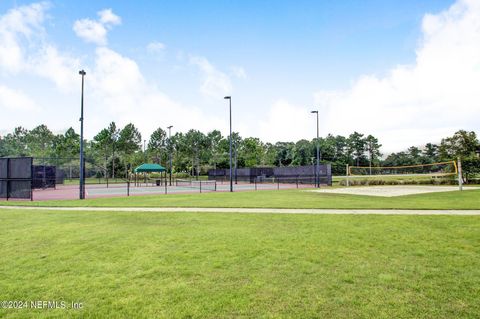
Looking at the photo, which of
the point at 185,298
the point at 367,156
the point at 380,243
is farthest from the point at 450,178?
the point at 367,156

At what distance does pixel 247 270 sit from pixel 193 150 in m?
74.3

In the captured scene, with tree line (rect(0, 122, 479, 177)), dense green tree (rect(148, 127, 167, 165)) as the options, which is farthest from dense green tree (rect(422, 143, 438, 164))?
dense green tree (rect(148, 127, 167, 165))

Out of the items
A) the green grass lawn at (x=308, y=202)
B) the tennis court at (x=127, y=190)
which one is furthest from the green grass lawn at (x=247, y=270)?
the tennis court at (x=127, y=190)

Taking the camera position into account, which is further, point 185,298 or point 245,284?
point 245,284

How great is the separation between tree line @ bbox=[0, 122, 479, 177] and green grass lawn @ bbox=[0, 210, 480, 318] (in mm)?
43872

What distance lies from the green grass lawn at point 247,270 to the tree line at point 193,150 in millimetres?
43872

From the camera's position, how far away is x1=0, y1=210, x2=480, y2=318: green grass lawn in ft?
12.3

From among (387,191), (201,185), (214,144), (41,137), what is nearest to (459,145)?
(387,191)

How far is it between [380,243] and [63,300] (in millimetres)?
6408

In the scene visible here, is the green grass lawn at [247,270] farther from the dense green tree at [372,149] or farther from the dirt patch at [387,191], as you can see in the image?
the dense green tree at [372,149]

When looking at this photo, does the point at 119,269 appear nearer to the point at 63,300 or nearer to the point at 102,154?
the point at 63,300

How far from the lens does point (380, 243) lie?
684 cm

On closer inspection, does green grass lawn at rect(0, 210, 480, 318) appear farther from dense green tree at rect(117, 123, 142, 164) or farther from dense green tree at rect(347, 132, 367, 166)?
dense green tree at rect(347, 132, 367, 166)

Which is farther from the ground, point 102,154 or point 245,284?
point 102,154
